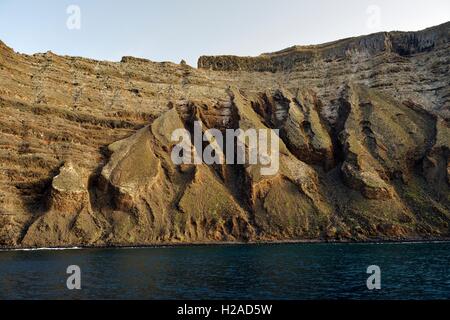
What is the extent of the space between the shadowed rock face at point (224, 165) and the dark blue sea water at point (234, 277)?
31450 mm

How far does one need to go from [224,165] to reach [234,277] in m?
68.8

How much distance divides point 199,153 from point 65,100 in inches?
1537

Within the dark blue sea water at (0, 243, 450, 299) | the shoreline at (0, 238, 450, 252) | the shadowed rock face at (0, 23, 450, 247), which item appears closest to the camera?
the dark blue sea water at (0, 243, 450, 299)

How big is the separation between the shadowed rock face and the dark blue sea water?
1238 inches

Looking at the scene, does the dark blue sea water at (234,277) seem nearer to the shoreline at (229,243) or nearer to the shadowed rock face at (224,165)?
the shoreline at (229,243)

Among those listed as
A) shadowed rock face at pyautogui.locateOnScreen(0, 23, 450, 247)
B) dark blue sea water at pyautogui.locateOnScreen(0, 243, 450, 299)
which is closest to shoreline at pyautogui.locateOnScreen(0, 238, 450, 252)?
shadowed rock face at pyautogui.locateOnScreen(0, 23, 450, 247)

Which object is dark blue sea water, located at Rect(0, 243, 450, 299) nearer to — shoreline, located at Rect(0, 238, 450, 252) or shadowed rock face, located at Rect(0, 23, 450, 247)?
shoreline, located at Rect(0, 238, 450, 252)

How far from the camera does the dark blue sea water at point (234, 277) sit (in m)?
36.4

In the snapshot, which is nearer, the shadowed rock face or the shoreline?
the shoreline

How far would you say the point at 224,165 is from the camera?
113250 millimetres

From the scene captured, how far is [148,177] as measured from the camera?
344ft

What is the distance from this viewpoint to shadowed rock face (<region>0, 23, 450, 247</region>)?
97500 mm

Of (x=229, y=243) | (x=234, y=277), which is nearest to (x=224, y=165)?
(x=229, y=243)
